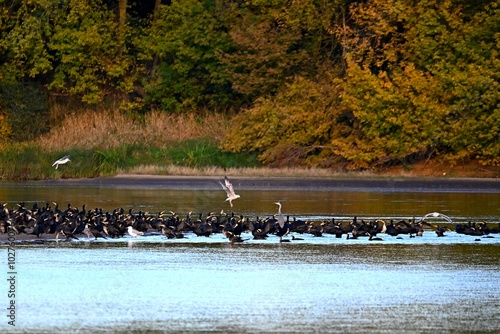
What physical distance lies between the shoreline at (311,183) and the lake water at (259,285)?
10.00m

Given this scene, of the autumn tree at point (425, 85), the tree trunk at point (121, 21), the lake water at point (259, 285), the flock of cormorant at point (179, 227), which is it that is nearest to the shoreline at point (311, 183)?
the autumn tree at point (425, 85)

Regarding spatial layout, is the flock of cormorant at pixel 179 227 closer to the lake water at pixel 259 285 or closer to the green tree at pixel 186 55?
the lake water at pixel 259 285

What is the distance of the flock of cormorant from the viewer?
897 inches

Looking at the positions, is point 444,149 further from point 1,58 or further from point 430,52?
point 1,58

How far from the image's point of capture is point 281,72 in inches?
1734

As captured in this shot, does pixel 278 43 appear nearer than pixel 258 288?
No

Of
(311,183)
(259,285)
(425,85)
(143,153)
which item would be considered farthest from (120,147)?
(259,285)

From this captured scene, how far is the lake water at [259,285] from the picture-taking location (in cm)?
1417

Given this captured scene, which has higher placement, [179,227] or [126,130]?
[179,227]

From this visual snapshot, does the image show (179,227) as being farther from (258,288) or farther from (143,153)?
(143,153)

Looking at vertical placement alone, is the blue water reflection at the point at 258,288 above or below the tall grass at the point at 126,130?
above

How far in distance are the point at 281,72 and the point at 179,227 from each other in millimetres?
21457

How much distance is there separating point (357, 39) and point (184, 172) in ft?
26.4

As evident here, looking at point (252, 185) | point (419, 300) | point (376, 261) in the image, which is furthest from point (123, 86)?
point (419, 300)
